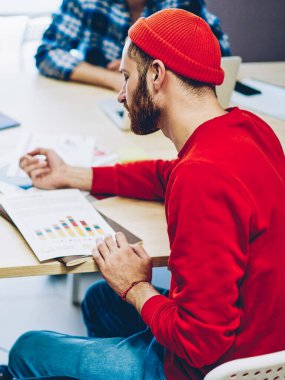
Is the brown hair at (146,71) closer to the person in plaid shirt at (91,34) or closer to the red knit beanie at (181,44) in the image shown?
the red knit beanie at (181,44)

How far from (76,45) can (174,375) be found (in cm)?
170

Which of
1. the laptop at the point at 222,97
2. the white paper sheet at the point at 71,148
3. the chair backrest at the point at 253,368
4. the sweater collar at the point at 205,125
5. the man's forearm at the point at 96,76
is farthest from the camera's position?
the man's forearm at the point at 96,76

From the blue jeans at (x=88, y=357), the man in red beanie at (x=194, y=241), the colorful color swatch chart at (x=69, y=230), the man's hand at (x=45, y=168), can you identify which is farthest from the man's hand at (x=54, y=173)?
the blue jeans at (x=88, y=357)

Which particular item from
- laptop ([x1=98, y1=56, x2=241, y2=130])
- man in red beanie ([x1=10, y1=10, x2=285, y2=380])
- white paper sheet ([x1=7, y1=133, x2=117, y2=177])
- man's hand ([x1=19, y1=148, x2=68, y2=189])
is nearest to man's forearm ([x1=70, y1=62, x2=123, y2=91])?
laptop ([x1=98, y1=56, x2=241, y2=130])

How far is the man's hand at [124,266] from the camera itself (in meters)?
1.10

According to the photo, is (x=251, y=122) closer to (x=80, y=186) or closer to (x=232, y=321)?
(x=232, y=321)

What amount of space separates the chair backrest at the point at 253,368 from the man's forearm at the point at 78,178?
2.26ft

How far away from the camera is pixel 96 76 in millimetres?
2146

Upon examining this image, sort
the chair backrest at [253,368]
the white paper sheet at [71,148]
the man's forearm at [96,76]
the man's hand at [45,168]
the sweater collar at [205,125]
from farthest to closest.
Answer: the man's forearm at [96,76] → the white paper sheet at [71,148] → the man's hand at [45,168] → the sweater collar at [205,125] → the chair backrest at [253,368]

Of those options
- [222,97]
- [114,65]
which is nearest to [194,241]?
[222,97]

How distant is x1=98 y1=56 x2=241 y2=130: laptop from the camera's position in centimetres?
179

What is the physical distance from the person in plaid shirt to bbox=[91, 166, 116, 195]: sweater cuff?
2.69ft

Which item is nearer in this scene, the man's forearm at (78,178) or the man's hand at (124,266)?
A: the man's hand at (124,266)

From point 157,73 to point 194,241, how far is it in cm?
36
